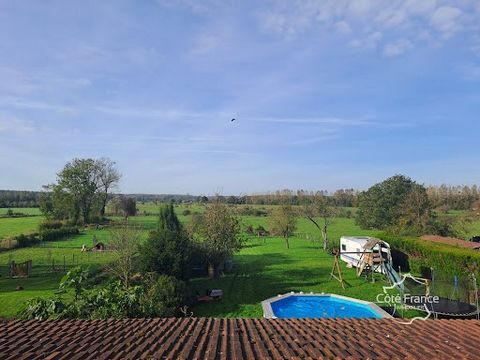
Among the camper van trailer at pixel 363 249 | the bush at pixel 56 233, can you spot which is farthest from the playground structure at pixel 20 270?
the camper van trailer at pixel 363 249

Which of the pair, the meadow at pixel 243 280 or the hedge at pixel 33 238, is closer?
the meadow at pixel 243 280

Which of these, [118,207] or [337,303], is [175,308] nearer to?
[337,303]

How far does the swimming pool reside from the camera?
1673cm

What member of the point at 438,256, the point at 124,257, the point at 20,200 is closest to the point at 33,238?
the point at 124,257

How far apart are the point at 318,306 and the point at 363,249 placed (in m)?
8.56

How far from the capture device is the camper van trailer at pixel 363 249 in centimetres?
2325

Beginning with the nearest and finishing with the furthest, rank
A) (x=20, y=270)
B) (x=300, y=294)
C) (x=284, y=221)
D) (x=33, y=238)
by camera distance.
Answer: (x=300, y=294) → (x=20, y=270) → (x=33, y=238) → (x=284, y=221)

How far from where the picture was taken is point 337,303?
60.2 ft

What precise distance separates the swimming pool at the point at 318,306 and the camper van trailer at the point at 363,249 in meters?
3.96

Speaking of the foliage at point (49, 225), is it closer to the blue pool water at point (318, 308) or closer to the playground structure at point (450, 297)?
the blue pool water at point (318, 308)

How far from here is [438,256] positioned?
21234mm

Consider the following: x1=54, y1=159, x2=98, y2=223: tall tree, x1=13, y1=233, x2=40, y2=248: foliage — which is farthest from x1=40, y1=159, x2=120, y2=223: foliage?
x1=13, y1=233, x2=40, y2=248: foliage

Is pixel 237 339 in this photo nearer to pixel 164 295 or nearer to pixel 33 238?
pixel 164 295

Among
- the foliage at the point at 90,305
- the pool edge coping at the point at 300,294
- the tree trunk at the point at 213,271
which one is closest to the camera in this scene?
the foliage at the point at 90,305
